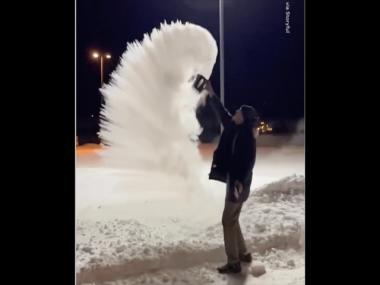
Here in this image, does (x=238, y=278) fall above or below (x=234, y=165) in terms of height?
below

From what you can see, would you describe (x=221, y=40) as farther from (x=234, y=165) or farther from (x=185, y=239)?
(x=185, y=239)

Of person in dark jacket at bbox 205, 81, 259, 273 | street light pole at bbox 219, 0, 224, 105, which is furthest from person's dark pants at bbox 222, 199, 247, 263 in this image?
street light pole at bbox 219, 0, 224, 105

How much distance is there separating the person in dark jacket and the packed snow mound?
0.04 m

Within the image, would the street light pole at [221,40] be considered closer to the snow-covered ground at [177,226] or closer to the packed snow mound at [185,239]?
the snow-covered ground at [177,226]

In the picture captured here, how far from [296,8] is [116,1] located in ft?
2.56

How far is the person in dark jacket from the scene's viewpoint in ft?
7.65

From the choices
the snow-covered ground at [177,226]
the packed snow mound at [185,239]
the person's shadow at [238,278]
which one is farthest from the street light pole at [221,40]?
the person's shadow at [238,278]

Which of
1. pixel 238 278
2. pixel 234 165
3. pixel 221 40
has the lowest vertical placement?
pixel 238 278

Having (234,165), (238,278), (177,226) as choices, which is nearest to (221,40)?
(234,165)

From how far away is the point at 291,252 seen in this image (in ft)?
7.79

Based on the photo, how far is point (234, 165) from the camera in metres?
2.36

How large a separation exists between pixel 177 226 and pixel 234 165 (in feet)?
1.19

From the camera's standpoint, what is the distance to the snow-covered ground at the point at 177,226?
2.29 meters

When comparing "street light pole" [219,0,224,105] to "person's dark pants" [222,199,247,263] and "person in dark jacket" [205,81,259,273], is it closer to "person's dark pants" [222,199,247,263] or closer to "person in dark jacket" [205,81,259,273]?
"person in dark jacket" [205,81,259,273]
